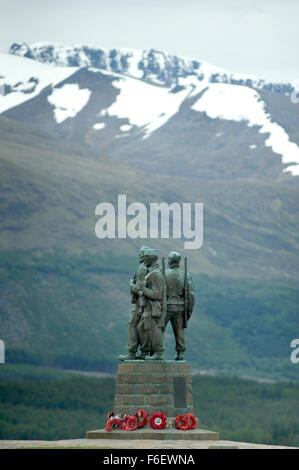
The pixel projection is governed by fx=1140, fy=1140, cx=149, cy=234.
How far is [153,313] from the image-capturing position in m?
50.9

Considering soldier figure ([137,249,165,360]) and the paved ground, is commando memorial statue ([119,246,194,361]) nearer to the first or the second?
soldier figure ([137,249,165,360])

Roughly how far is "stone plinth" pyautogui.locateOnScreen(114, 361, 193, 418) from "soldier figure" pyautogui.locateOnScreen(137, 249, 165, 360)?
81 centimetres

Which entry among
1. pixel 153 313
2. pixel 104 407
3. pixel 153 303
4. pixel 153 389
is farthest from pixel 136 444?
pixel 104 407

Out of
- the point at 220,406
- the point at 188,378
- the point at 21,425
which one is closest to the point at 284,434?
the point at 220,406

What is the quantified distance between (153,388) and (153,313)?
3.37 metres

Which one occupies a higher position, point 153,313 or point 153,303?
point 153,303

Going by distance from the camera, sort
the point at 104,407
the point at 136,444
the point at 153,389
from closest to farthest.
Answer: the point at 136,444, the point at 153,389, the point at 104,407

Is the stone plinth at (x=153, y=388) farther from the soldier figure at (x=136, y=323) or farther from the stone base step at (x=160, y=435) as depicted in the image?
the stone base step at (x=160, y=435)

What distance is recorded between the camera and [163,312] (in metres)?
51.2

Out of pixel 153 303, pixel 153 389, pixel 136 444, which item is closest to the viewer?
pixel 136 444

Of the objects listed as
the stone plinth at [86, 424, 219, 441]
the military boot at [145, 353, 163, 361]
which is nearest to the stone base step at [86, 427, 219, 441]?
the stone plinth at [86, 424, 219, 441]

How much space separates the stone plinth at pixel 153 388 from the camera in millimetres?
49594

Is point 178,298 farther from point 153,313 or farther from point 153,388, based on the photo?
point 153,388
